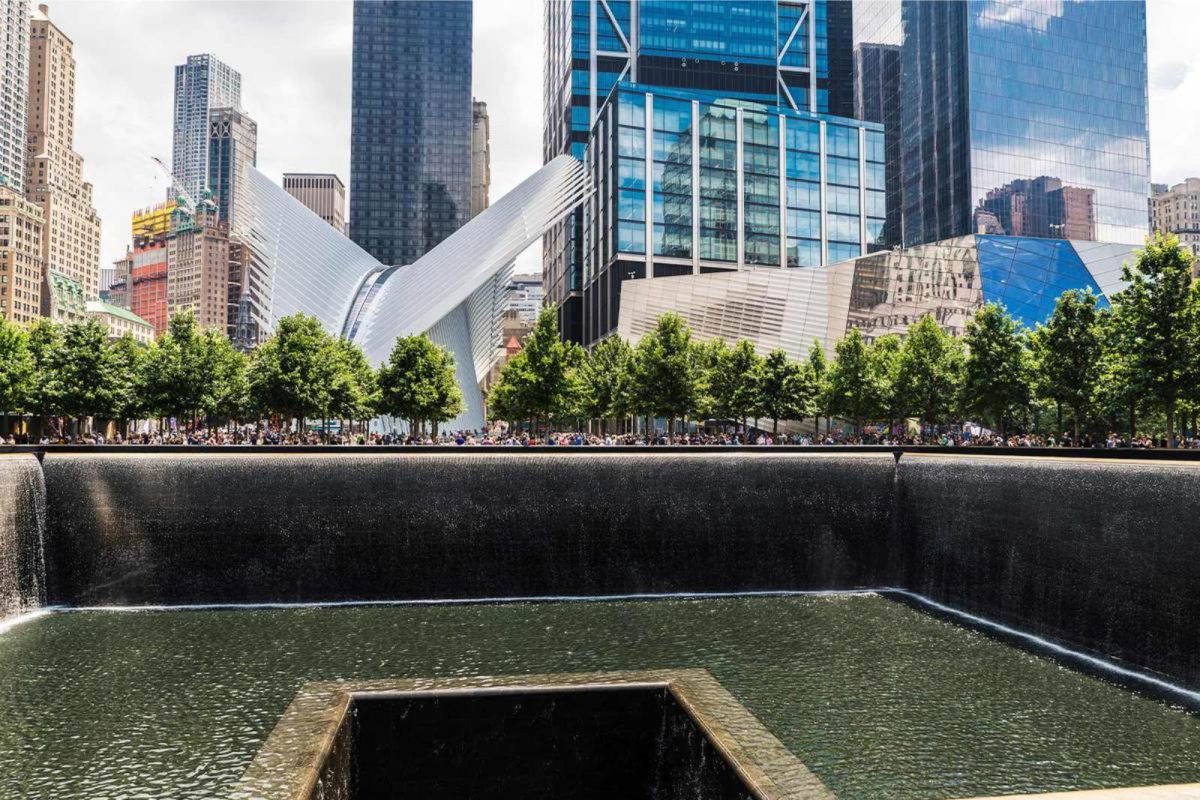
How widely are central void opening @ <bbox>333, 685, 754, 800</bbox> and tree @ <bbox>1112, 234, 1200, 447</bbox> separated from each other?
23.8m

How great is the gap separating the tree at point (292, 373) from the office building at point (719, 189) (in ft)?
134

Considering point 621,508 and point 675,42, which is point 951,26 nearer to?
point 675,42

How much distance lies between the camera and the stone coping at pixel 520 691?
18.8 feet

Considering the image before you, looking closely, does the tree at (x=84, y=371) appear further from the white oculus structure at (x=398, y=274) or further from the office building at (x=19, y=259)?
the office building at (x=19, y=259)

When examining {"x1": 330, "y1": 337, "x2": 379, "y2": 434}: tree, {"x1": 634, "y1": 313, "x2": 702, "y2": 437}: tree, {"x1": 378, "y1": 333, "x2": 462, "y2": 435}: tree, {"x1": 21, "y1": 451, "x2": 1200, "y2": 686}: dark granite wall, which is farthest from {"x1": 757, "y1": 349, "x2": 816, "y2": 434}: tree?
{"x1": 21, "y1": 451, "x2": 1200, "y2": 686}: dark granite wall

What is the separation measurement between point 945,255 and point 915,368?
1126 cm

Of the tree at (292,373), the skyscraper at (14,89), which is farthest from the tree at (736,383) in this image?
the skyscraper at (14,89)

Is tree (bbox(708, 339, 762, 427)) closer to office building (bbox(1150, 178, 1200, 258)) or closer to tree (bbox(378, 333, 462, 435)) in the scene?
tree (bbox(378, 333, 462, 435))

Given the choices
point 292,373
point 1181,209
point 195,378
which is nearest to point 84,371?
point 195,378

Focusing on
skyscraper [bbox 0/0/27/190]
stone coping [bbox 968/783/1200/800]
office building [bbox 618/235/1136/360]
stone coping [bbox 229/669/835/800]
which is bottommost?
stone coping [bbox 229/669/835/800]

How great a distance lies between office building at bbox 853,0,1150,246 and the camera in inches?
3730

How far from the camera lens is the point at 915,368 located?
4188 cm

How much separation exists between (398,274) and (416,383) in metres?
24.2

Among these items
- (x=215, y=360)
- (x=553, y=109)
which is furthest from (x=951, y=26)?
(x=215, y=360)
